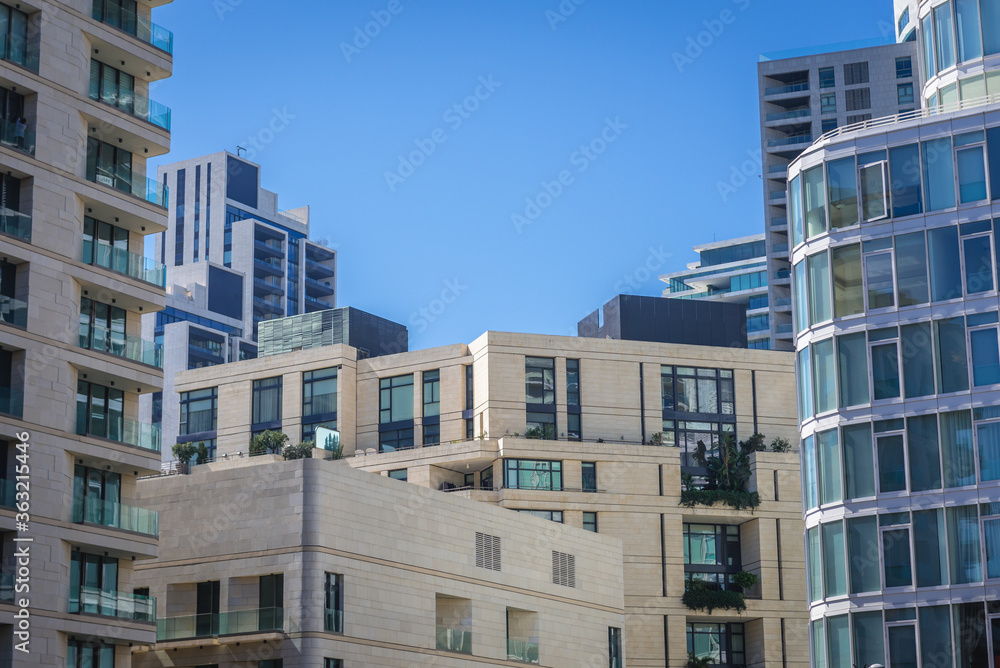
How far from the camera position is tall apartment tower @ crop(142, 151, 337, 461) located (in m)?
175

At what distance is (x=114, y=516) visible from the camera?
50938mm

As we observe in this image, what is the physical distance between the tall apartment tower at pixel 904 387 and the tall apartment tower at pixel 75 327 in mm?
25026

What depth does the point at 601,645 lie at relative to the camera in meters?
70.1

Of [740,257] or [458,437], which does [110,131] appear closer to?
[458,437]

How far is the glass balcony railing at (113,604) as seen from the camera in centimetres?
4881

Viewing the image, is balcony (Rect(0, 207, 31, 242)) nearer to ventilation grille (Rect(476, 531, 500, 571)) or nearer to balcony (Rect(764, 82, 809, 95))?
ventilation grille (Rect(476, 531, 500, 571))

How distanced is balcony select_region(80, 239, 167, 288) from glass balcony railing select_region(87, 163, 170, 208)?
241 cm

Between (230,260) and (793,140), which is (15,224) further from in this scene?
(230,260)

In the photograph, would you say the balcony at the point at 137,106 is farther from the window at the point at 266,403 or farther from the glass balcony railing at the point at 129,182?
the window at the point at 266,403

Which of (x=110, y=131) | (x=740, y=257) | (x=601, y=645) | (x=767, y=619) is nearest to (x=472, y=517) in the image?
(x=601, y=645)

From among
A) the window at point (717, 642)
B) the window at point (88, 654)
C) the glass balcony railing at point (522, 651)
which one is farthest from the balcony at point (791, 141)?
the window at point (88, 654)

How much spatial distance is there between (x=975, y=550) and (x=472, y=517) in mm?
25708

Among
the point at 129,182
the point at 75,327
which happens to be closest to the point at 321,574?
the point at 75,327

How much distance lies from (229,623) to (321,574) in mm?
4046
